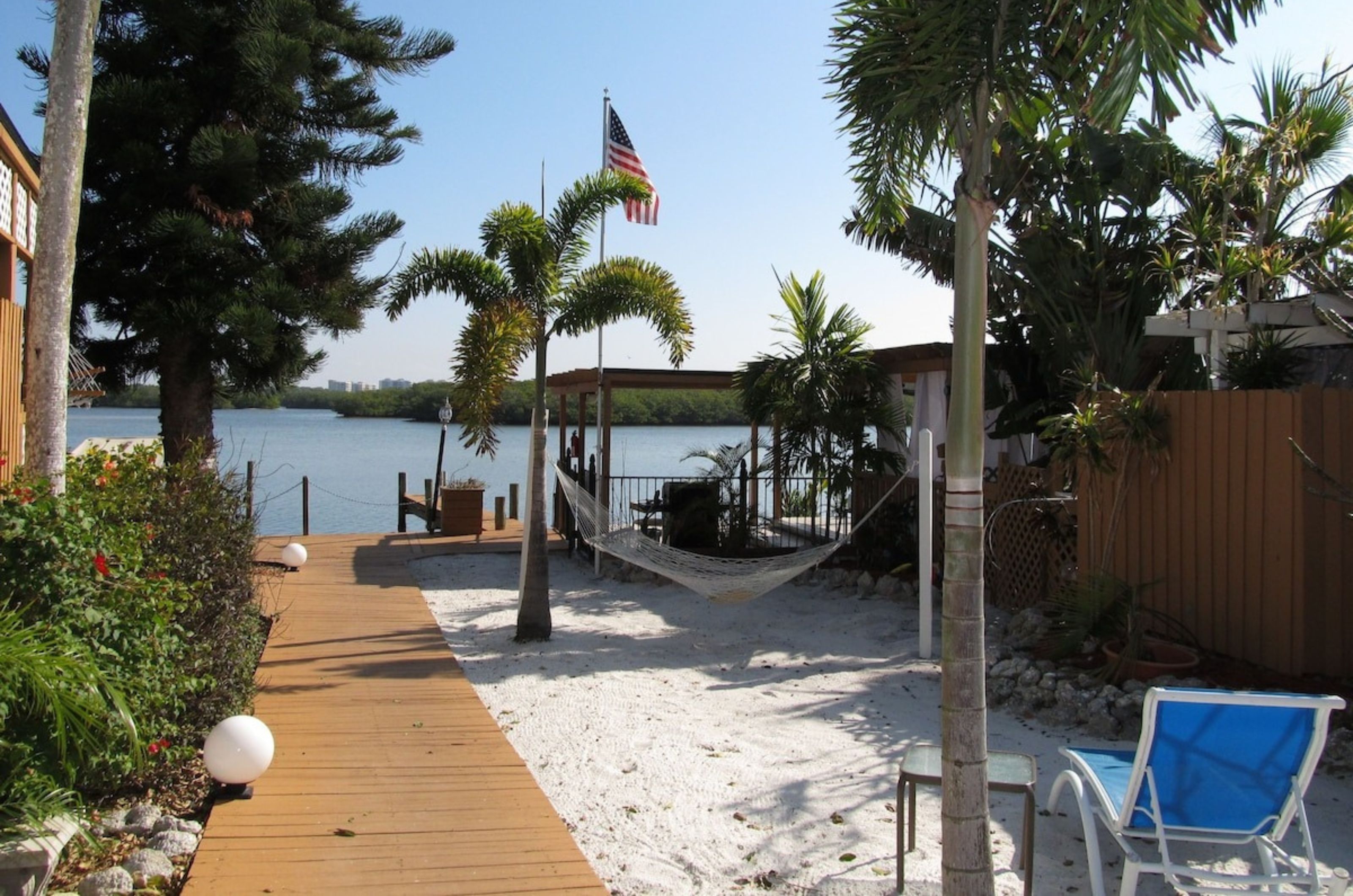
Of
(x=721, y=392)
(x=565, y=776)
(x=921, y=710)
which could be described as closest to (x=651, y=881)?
(x=565, y=776)

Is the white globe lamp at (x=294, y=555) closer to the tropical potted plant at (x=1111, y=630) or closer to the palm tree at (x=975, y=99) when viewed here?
the tropical potted plant at (x=1111, y=630)

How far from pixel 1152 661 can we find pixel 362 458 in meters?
47.6

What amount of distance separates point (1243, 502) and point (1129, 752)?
8.30ft

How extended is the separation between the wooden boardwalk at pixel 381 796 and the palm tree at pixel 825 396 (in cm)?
451

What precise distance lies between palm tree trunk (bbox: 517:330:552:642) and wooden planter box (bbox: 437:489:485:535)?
606cm

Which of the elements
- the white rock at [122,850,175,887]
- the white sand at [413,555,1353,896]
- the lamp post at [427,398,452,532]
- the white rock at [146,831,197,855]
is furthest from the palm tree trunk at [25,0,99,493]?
the lamp post at [427,398,452,532]

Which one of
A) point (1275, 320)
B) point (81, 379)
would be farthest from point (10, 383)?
point (1275, 320)

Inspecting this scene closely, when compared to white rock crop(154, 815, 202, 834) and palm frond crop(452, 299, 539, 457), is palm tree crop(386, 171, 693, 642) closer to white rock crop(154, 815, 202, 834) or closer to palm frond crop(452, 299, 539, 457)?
palm frond crop(452, 299, 539, 457)

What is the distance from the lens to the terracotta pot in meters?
5.73

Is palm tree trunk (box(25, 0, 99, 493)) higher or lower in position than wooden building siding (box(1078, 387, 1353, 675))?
higher

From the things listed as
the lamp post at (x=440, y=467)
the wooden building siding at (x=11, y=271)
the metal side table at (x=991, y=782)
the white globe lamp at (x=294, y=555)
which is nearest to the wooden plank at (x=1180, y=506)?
the metal side table at (x=991, y=782)

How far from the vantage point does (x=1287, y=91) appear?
8.76 metres

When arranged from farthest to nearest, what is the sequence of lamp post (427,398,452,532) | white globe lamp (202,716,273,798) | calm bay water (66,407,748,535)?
calm bay water (66,407,748,535) → lamp post (427,398,452,532) → white globe lamp (202,716,273,798)

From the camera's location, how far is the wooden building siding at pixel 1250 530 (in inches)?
214
